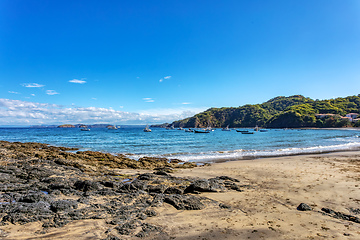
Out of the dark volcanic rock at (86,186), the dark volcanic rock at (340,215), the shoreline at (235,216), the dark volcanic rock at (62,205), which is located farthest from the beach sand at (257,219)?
the dark volcanic rock at (86,186)

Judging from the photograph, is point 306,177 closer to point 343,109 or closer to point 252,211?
point 252,211

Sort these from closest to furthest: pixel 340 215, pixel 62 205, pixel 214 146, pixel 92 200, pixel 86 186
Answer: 1. pixel 62 205
2. pixel 340 215
3. pixel 92 200
4. pixel 86 186
5. pixel 214 146

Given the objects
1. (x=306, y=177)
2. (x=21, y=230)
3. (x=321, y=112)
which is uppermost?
(x=321, y=112)

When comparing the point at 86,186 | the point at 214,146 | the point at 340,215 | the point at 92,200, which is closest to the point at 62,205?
the point at 92,200

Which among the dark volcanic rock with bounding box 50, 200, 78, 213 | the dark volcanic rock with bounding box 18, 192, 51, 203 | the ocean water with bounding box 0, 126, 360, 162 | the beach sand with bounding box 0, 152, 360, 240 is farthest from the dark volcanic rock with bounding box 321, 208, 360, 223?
the ocean water with bounding box 0, 126, 360, 162

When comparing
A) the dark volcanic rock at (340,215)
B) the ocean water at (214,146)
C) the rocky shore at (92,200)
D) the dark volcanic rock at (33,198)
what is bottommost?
the ocean water at (214,146)

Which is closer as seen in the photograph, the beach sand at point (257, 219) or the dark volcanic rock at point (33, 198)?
the beach sand at point (257, 219)

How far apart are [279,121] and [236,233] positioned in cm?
17754

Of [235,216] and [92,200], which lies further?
[92,200]

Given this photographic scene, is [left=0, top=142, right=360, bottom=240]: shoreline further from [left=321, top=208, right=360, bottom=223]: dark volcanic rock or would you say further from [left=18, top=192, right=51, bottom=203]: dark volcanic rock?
[left=18, top=192, right=51, bottom=203]: dark volcanic rock

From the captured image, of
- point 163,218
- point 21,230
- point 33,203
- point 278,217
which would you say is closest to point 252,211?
point 278,217

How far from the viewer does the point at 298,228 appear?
6.06 metres

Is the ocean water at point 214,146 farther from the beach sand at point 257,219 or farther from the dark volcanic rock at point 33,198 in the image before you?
the dark volcanic rock at point 33,198

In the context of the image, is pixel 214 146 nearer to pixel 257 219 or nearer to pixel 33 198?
pixel 257 219
